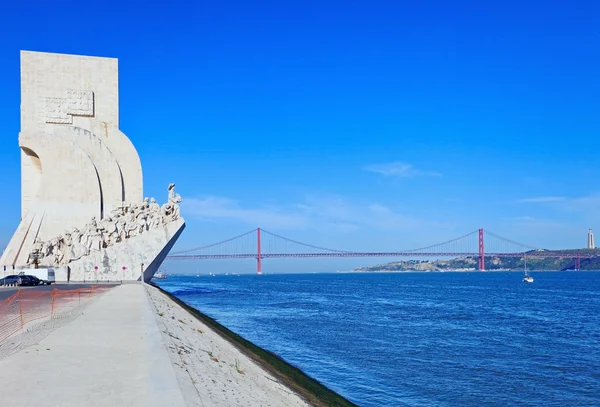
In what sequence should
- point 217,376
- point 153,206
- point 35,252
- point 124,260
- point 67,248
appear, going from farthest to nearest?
point 153,206
point 67,248
point 35,252
point 124,260
point 217,376

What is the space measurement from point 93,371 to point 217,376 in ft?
3.88

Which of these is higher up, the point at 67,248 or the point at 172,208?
the point at 172,208

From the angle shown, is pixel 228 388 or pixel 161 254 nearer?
pixel 228 388

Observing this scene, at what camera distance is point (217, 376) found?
17.2 ft

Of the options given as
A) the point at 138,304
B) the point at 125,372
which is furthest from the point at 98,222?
the point at 125,372

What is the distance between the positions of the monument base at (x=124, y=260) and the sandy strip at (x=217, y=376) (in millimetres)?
11997

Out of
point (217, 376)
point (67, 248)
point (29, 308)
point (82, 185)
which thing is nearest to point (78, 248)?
point (67, 248)

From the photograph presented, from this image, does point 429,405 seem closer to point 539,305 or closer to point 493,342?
point 493,342

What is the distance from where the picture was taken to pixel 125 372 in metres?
4.33

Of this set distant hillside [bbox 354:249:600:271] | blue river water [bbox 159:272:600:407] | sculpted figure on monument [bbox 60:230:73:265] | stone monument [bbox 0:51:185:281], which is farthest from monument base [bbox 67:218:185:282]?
distant hillside [bbox 354:249:600:271]

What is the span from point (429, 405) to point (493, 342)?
589 centimetres

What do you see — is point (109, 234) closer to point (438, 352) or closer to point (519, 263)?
point (438, 352)

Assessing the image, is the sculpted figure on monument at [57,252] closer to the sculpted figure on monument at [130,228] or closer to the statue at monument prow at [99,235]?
the statue at monument prow at [99,235]

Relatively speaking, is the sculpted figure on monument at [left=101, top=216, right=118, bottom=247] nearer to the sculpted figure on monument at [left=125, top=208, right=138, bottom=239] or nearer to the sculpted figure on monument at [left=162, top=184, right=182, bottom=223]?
the sculpted figure on monument at [left=125, top=208, right=138, bottom=239]
